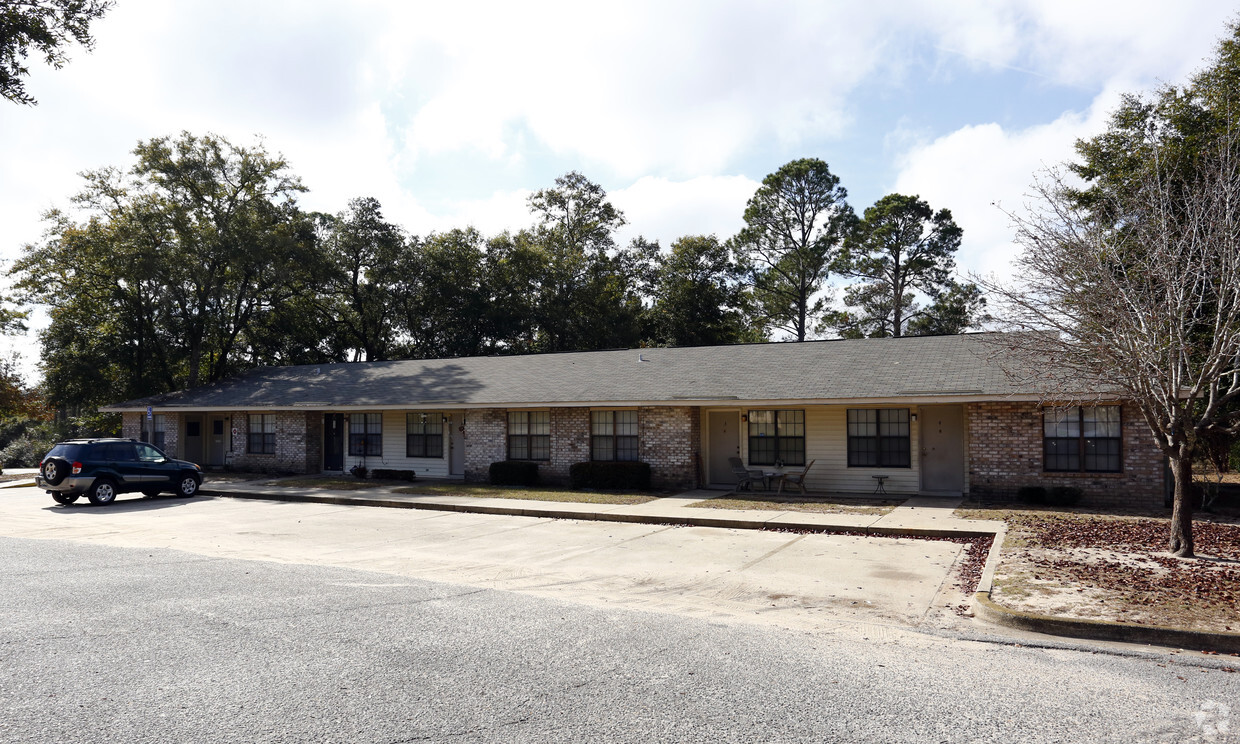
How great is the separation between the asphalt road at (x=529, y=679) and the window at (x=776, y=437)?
12.2m

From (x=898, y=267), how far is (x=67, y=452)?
39534 millimetres

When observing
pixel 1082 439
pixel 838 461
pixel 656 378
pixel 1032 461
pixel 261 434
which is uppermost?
pixel 656 378

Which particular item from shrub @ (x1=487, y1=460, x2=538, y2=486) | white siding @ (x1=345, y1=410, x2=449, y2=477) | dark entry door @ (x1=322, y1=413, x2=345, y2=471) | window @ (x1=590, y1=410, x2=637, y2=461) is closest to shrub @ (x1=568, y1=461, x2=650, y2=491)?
window @ (x1=590, y1=410, x2=637, y2=461)

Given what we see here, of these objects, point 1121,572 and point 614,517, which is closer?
point 1121,572

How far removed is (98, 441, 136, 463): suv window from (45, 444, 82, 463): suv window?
0.46 m

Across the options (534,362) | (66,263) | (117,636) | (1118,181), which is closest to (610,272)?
(534,362)

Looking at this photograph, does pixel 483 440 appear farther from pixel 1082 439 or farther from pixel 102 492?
pixel 1082 439

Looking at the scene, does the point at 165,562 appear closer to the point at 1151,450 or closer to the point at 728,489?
the point at 728,489

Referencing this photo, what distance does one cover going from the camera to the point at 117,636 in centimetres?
671

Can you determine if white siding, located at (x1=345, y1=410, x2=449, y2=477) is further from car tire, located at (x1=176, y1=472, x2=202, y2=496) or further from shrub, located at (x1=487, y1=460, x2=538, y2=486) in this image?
car tire, located at (x1=176, y1=472, x2=202, y2=496)

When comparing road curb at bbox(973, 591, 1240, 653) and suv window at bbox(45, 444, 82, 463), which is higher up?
suv window at bbox(45, 444, 82, 463)

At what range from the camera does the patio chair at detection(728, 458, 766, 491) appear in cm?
1850

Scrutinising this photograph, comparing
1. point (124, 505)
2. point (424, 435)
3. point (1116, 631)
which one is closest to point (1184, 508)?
point (1116, 631)

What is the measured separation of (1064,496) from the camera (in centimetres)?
1580
